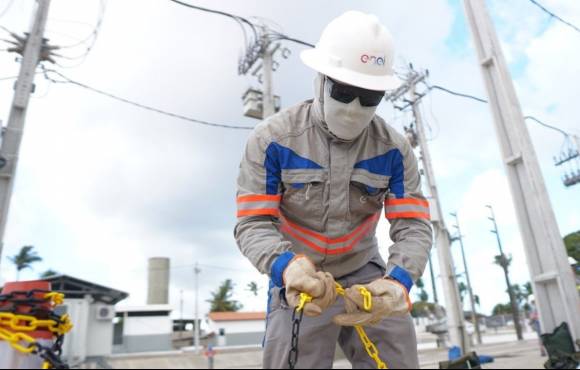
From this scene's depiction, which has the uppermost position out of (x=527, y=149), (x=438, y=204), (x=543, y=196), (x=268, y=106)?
(x=268, y=106)

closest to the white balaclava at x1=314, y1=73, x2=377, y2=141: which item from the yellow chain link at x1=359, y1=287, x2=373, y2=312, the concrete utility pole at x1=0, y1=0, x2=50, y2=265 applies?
the yellow chain link at x1=359, y1=287, x2=373, y2=312

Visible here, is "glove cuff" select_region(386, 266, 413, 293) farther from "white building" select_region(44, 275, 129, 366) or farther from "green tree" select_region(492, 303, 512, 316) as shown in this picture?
"green tree" select_region(492, 303, 512, 316)

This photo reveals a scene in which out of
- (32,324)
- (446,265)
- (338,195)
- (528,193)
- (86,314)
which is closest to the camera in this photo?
(32,324)

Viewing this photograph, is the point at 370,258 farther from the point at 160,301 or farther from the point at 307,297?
the point at 160,301

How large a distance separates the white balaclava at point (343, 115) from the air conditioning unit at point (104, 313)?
8941 mm

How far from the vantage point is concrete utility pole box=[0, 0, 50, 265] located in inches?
223

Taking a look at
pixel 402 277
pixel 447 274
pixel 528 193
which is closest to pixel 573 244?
pixel 528 193

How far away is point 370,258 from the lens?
2.28m

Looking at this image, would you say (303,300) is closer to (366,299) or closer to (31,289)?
(366,299)

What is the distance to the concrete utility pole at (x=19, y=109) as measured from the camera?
567 cm

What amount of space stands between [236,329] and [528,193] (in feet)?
110

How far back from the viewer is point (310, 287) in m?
1.56

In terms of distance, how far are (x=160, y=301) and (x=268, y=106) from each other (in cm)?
4007

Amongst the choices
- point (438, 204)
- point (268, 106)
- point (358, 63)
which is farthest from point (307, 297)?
point (438, 204)
